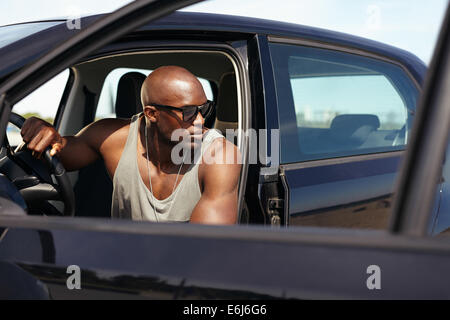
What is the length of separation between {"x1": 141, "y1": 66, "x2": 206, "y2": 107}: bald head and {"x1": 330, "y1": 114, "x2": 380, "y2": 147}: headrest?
0.67m

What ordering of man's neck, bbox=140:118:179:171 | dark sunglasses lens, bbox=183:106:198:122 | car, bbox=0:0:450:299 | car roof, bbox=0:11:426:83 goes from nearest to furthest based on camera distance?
car, bbox=0:0:450:299 < car roof, bbox=0:11:426:83 < dark sunglasses lens, bbox=183:106:198:122 < man's neck, bbox=140:118:179:171

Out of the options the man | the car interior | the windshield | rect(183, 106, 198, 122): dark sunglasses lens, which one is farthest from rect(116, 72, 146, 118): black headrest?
the windshield

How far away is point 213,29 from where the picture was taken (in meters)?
2.15

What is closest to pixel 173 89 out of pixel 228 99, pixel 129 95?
pixel 228 99

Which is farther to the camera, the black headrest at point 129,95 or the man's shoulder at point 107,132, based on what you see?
the black headrest at point 129,95

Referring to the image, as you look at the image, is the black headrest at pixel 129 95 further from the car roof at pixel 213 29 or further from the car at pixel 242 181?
the car roof at pixel 213 29

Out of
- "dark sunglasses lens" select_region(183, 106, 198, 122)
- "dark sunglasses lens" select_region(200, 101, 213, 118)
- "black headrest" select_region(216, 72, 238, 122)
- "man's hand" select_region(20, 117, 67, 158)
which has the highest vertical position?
"black headrest" select_region(216, 72, 238, 122)

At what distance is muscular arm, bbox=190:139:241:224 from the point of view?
2002mm

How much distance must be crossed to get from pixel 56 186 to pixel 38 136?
0.22m

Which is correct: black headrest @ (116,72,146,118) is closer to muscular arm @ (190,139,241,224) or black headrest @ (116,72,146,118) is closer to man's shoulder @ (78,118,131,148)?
man's shoulder @ (78,118,131,148)

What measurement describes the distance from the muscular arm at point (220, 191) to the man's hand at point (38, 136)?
1.95 ft

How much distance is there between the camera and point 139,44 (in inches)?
81.4

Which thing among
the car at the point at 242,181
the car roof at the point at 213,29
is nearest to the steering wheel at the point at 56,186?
the car at the point at 242,181

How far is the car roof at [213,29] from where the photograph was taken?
1581 millimetres
